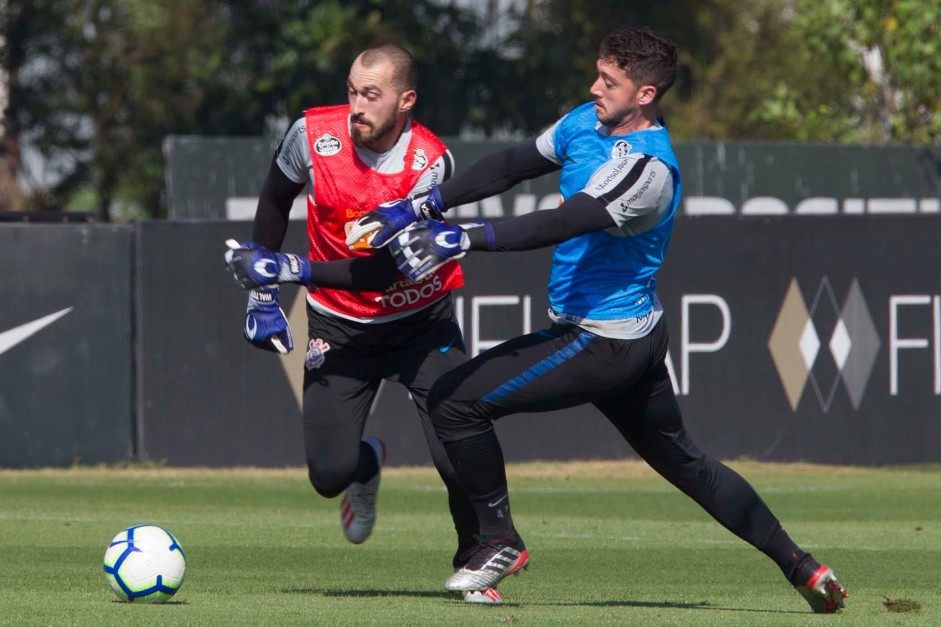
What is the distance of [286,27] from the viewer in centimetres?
2767

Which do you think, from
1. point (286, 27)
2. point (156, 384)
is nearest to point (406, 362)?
point (156, 384)

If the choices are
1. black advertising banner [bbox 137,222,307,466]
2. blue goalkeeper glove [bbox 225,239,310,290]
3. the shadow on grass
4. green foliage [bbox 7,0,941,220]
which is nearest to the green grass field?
the shadow on grass

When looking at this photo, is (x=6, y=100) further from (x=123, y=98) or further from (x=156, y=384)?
(x=156, y=384)

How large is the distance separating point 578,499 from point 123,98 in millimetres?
21163

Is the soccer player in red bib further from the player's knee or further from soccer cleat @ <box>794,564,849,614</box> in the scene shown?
soccer cleat @ <box>794,564,849,614</box>

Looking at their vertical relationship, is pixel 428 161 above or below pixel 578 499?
above

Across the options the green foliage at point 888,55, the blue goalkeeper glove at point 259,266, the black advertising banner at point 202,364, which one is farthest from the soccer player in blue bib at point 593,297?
the green foliage at point 888,55

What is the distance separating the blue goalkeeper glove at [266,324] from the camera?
23.3ft

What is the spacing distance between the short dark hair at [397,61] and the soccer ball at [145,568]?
215 cm

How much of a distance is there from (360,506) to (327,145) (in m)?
1.66

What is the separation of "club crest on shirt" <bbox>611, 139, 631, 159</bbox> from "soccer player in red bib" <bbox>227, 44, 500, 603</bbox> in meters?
1.03

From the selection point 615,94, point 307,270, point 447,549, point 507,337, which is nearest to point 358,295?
point 307,270

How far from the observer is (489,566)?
6.80m

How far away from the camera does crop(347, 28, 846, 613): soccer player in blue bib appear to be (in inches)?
246
